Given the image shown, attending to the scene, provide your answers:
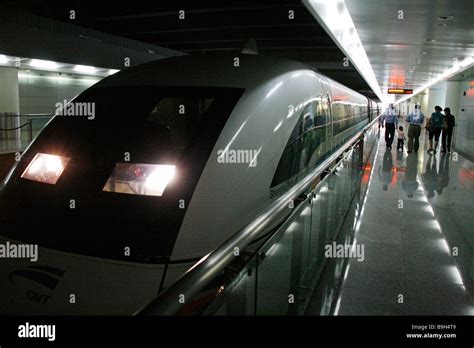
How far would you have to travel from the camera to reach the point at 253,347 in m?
2.27

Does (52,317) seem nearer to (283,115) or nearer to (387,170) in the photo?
(283,115)

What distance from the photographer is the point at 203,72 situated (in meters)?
4.61

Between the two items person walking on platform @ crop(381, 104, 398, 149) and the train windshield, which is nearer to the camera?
the train windshield

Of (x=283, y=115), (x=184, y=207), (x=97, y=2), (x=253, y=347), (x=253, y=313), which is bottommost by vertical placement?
(x=253, y=347)

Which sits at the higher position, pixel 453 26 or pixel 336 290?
pixel 453 26

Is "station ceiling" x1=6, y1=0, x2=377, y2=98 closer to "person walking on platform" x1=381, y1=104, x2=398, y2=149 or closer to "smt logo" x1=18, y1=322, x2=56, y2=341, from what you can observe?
"person walking on platform" x1=381, y1=104, x2=398, y2=149

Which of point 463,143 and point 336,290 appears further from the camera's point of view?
point 463,143

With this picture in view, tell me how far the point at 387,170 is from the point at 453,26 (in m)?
3.61

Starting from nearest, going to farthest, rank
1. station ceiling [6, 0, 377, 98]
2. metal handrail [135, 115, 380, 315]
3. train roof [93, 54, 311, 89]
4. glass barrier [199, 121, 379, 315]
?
metal handrail [135, 115, 380, 315] < glass barrier [199, 121, 379, 315] < train roof [93, 54, 311, 89] < station ceiling [6, 0, 377, 98]

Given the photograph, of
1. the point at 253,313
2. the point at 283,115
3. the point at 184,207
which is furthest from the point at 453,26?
the point at 253,313

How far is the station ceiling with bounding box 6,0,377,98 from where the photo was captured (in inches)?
316

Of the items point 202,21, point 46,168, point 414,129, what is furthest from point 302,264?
point 414,129

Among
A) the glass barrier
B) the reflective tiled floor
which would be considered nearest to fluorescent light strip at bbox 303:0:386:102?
the glass barrier

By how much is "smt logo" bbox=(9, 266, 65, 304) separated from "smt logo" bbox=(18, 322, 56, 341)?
43 cm
